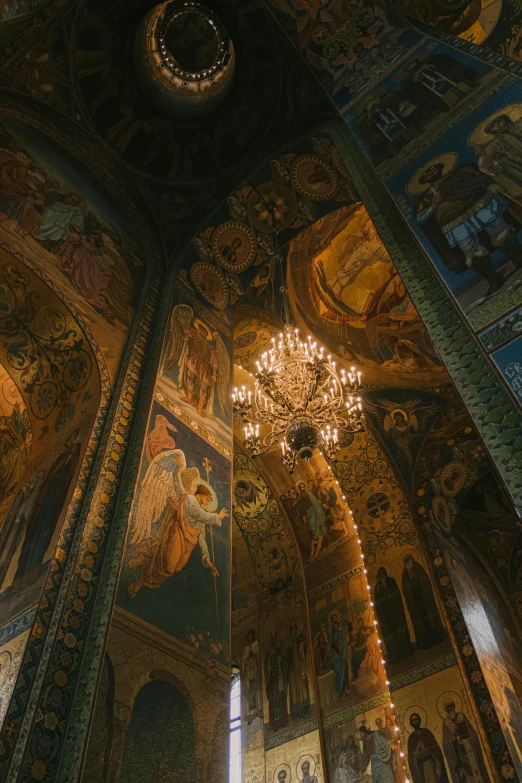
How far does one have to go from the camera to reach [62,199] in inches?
288

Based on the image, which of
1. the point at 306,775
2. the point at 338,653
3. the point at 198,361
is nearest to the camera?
the point at 198,361

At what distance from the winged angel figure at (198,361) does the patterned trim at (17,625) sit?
284 centimetres

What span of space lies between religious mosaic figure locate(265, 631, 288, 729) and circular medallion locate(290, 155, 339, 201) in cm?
699

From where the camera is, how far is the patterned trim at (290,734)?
8.66 m

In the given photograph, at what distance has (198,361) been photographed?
739 centimetres

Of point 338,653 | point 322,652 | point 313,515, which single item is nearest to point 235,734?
point 322,652

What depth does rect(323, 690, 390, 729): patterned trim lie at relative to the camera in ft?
27.4

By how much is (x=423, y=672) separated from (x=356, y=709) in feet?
4.13

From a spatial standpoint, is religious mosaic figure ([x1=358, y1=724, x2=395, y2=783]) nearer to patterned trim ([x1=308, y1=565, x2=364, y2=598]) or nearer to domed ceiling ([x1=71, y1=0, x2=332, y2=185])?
patterned trim ([x1=308, y1=565, x2=364, y2=598])

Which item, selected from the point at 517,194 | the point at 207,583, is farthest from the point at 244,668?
the point at 517,194

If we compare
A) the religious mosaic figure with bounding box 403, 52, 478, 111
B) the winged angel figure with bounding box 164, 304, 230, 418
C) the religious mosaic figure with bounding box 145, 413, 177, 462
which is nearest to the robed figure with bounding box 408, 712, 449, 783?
the winged angel figure with bounding box 164, 304, 230, 418

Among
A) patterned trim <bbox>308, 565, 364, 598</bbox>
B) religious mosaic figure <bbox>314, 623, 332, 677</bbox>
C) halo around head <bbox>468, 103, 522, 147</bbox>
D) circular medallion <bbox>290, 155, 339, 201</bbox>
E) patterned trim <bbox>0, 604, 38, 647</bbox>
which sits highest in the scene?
circular medallion <bbox>290, 155, 339, 201</bbox>

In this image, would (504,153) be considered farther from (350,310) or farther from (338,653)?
(338,653)

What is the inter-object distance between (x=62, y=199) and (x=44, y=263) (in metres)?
1.09
